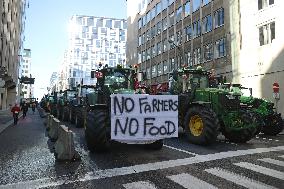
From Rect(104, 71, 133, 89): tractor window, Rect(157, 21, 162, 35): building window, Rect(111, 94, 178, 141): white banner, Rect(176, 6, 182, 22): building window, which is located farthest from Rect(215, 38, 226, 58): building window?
Rect(111, 94, 178, 141): white banner

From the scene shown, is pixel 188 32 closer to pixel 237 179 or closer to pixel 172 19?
pixel 172 19

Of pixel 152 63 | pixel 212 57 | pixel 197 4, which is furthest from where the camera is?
pixel 152 63

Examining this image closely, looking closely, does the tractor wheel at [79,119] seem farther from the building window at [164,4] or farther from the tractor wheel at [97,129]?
the building window at [164,4]

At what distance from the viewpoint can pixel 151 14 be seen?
51.7 metres

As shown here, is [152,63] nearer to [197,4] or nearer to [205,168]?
[197,4]

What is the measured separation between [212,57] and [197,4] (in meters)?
7.18

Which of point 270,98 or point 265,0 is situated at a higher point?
point 265,0

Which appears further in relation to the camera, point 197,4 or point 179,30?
point 179,30

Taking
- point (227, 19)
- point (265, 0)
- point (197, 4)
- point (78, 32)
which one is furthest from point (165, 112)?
point (78, 32)

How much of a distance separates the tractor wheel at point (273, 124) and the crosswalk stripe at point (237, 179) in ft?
25.8

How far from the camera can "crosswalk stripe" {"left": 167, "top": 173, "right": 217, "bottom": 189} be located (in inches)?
230

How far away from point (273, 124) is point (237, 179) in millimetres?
8771

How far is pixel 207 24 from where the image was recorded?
3294 centimetres

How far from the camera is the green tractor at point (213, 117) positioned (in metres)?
10.2
